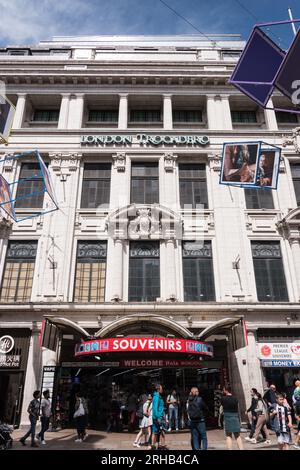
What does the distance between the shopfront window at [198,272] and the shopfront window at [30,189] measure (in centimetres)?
906

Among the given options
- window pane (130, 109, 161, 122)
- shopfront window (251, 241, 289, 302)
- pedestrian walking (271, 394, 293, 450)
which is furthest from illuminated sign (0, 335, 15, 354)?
window pane (130, 109, 161, 122)

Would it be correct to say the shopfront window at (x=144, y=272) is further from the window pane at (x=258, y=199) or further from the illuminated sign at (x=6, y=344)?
the window pane at (x=258, y=199)

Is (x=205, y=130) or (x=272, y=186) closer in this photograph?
(x=272, y=186)

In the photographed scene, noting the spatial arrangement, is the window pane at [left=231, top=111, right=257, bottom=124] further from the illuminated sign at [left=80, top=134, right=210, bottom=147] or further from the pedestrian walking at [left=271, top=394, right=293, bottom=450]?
the pedestrian walking at [left=271, top=394, right=293, bottom=450]

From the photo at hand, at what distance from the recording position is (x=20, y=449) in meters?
10.8

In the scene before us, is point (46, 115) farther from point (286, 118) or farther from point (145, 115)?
point (286, 118)

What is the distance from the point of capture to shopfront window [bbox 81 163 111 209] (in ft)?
67.6

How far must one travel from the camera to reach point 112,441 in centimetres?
1229

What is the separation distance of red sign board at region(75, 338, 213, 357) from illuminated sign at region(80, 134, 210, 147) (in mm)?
12683

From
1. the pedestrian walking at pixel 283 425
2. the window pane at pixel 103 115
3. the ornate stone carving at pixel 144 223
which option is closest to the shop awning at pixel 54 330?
the ornate stone carving at pixel 144 223

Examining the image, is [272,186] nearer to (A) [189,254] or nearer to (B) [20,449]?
(A) [189,254]

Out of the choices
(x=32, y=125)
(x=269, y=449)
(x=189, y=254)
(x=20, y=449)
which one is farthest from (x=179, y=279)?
(x=32, y=125)

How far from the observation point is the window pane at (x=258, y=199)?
2048 centimetres

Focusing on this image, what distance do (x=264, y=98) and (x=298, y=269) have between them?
9.71 meters
